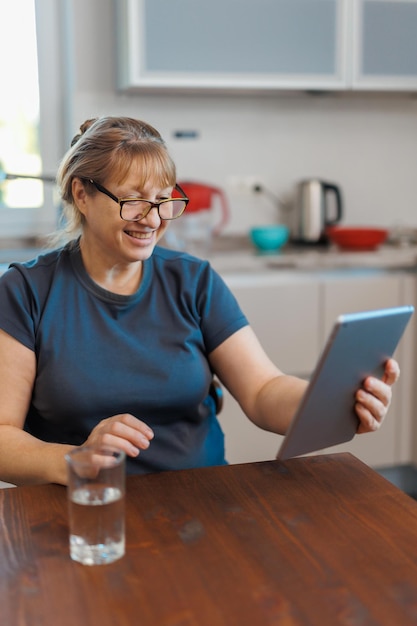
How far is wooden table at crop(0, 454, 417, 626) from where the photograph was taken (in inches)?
33.4

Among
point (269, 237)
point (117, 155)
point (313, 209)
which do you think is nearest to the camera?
point (117, 155)

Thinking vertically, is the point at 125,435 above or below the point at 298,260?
above

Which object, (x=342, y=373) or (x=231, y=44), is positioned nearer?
(x=342, y=373)

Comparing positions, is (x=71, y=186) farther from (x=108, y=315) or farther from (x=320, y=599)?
(x=320, y=599)

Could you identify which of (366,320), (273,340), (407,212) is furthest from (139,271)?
(407,212)

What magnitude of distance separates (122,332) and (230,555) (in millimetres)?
611

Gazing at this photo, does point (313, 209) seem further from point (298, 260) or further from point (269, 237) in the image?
point (298, 260)

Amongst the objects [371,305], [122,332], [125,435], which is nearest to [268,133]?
[371,305]

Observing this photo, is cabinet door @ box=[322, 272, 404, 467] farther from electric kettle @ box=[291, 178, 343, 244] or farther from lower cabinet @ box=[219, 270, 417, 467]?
electric kettle @ box=[291, 178, 343, 244]

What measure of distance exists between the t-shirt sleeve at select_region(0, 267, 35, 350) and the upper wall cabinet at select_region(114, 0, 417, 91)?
1.59 metres

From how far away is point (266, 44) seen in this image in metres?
2.98

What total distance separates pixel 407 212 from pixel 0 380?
8.59 ft

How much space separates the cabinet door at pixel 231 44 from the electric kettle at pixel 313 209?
41cm

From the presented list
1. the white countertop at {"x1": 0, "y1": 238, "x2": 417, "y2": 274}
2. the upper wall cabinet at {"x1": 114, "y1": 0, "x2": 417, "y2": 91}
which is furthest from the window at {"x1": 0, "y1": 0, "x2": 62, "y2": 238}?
Answer: the upper wall cabinet at {"x1": 114, "y1": 0, "x2": 417, "y2": 91}
